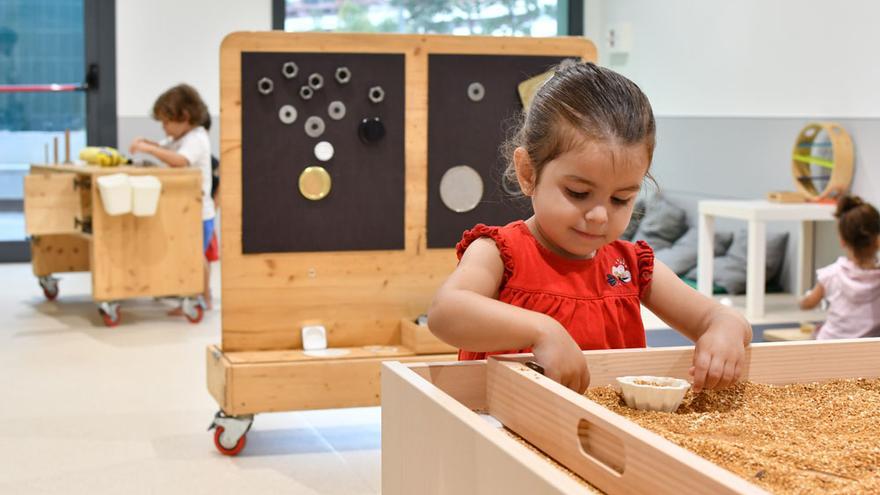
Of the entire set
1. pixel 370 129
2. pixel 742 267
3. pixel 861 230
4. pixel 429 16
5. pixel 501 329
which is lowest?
pixel 742 267

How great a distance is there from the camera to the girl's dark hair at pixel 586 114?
1.33m

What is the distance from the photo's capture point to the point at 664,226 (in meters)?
6.47

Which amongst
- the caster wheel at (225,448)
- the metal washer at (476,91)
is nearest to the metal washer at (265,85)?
the metal washer at (476,91)

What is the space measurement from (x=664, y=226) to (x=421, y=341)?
3843mm

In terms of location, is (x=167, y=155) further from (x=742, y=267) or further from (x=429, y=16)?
(x=429, y=16)

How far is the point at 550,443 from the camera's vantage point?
1.04 m

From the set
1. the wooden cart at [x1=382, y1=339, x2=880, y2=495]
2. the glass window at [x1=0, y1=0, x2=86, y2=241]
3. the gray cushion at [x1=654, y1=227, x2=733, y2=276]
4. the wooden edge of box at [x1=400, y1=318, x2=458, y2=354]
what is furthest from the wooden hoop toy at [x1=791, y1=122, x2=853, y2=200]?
the glass window at [x1=0, y1=0, x2=86, y2=241]

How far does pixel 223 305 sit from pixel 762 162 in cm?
369

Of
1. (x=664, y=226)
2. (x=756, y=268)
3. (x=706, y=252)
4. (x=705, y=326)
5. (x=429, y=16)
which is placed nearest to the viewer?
(x=705, y=326)

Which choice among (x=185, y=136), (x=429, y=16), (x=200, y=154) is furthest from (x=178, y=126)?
(x=429, y=16)

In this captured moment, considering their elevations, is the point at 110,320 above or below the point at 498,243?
below

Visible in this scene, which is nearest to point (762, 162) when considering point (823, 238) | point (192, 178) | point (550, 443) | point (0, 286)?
point (823, 238)

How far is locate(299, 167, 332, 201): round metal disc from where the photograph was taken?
9.39ft

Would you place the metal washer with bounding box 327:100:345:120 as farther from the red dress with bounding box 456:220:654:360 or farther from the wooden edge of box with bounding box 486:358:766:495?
the wooden edge of box with bounding box 486:358:766:495
